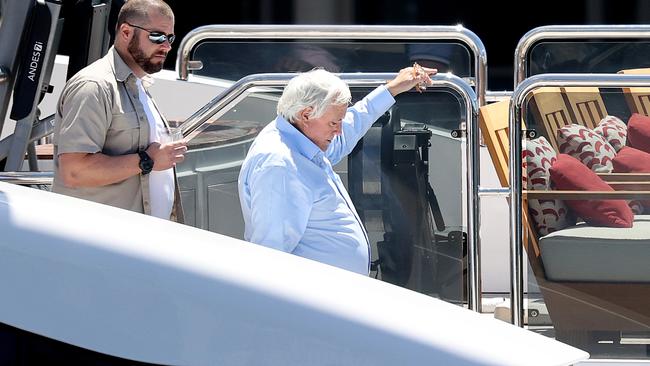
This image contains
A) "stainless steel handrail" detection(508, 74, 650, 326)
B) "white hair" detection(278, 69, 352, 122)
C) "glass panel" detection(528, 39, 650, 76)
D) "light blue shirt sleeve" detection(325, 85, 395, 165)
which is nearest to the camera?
"white hair" detection(278, 69, 352, 122)

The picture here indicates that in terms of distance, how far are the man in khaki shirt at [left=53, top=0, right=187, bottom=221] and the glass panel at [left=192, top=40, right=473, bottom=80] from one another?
1.61m

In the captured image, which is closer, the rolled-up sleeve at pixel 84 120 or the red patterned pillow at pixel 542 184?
the rolled-up sleeve at pixel 84 120

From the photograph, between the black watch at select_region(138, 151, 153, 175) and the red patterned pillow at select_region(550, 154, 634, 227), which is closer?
the black watch at select_region(138, 151, 153, 175)

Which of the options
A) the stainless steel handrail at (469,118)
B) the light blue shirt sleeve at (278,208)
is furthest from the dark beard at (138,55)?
the stainless steel handrail at (469,118)

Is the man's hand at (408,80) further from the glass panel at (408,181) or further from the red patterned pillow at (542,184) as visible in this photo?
the red patterned pillow at (542,184)

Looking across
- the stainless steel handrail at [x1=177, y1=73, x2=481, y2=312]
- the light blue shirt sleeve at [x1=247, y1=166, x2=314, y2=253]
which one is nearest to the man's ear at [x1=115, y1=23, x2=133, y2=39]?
the light blue shirt sleeve at [x1=247, y1=166, x2=314, y2=253]

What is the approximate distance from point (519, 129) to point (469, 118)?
0.22 metres

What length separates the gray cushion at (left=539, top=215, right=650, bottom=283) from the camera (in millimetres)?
4398

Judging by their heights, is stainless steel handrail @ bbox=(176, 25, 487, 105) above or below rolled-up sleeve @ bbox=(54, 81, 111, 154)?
above

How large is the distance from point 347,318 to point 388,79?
8.26 feet

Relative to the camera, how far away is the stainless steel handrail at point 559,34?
4.93 m

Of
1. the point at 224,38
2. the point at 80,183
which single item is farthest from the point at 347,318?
the point at 224,38

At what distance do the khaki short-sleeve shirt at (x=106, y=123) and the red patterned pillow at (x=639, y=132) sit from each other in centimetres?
180

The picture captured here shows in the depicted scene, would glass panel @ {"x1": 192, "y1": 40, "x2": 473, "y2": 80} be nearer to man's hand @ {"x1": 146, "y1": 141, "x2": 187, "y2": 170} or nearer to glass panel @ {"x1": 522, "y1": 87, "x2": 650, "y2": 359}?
glass panel @ {"x1": 522, "y1": 87, "x2": 650, "y2": 359}
